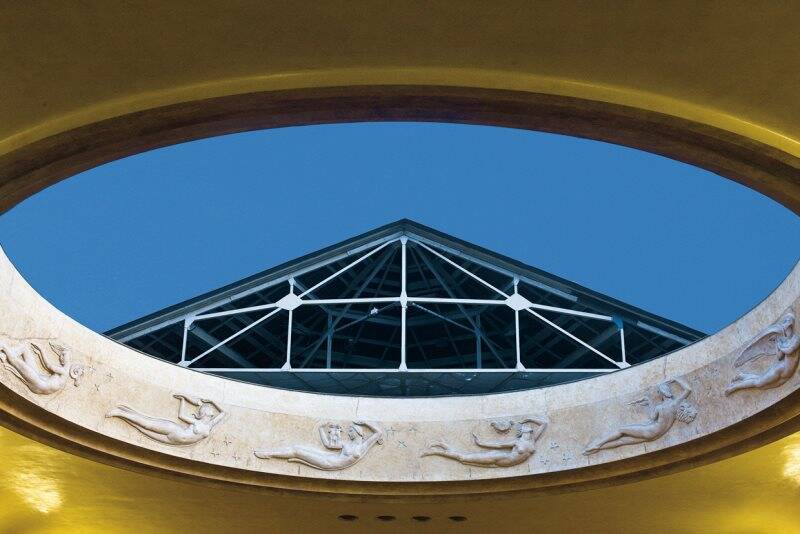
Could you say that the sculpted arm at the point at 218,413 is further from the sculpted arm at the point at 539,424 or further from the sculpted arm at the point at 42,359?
the sculpted arm at the point at 539,424

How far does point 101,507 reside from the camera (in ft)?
65.5

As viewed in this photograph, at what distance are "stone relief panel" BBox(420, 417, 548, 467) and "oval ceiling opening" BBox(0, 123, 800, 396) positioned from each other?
255 cm

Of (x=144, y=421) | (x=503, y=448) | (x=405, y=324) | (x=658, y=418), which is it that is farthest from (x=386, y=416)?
(x=658, y=418)

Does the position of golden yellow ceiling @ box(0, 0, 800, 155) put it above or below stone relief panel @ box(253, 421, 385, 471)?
below

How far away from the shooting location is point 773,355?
16.2 meters

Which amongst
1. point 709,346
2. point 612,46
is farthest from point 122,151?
point 709,346

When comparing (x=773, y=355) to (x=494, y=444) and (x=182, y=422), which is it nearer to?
(x=494, y=444)

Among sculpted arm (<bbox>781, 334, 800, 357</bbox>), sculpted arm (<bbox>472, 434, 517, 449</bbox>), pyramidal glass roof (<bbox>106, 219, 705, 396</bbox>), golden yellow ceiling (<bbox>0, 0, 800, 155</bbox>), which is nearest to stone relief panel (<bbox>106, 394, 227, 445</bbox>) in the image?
pyramidal glass roof (<bbox>106, 219, 705, 396</bbox>)

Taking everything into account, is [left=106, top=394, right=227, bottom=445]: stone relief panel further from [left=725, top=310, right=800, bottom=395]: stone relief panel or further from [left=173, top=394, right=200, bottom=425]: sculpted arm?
[left=725, top=310, right=800, bottom=395]: stone relief panel

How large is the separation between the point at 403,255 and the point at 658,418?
312 inches

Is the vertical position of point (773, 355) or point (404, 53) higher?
point (773, 355)

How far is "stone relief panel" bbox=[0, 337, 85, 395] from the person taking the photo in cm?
1578

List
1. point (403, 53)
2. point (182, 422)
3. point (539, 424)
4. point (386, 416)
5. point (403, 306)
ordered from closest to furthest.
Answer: point (403, 53) → point (182, 422) → point (539, 424) → point (386, 416) → point (403, 306)

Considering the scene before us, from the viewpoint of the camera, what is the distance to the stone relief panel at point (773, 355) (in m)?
15.6
